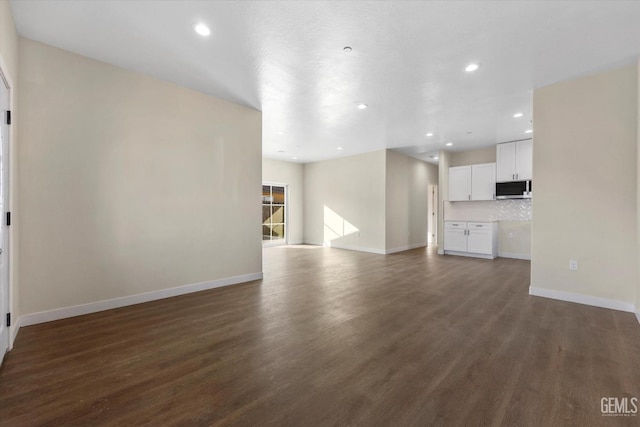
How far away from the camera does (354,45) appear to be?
2836 millimetres

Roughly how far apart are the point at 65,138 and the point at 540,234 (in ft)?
18.9

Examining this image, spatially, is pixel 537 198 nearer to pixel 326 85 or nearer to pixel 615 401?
pixel 615 401

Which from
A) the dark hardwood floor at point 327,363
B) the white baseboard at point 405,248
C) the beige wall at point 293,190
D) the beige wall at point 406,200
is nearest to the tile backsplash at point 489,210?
the beige wall at point 406,200

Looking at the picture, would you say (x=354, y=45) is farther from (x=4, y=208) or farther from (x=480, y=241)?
(x=480, y=241)

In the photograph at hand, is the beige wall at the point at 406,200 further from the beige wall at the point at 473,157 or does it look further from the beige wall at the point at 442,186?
the beige wall at the point at 473,157

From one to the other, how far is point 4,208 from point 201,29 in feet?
7.19

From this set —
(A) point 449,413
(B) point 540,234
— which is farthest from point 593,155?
(A) point 449,413

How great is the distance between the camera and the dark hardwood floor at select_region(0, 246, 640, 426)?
1639 millimetres

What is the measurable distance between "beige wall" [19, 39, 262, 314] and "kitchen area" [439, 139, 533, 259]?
5548mm

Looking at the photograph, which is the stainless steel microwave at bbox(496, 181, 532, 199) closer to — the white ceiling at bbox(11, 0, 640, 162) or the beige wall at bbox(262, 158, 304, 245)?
the white ceiling at bbox(11, 0, 640, 162)

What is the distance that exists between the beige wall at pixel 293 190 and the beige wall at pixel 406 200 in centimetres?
332

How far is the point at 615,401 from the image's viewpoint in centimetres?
176

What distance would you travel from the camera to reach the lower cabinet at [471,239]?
679cm

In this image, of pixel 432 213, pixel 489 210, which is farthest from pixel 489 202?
pixel 432 213
